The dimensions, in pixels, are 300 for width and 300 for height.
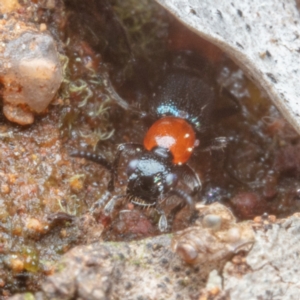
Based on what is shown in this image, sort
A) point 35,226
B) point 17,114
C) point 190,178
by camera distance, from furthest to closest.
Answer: point 190,178, point 17,114, point 35,226

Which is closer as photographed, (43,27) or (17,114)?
(17,114)

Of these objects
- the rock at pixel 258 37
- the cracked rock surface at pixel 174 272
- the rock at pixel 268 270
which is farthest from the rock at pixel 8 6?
the rock at pixel 268 270

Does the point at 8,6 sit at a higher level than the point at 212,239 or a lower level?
higher

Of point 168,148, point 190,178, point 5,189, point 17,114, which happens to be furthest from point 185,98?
point 5,189

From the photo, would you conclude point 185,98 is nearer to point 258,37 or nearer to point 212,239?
point 258,37

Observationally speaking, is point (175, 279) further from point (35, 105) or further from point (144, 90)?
point (144, 90)

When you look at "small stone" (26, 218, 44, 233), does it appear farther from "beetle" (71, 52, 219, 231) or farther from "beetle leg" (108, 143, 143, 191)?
"beetle leg" (108, 143, 143, 191)

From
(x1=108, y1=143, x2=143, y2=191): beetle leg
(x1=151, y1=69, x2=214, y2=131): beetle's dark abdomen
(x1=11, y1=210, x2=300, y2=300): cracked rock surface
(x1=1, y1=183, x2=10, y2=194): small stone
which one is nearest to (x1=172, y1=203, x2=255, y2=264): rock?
(x1=11, y1=210, x2=300, y2=300): cracked rock surface

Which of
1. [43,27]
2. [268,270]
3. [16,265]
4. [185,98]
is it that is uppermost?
[43,27]
